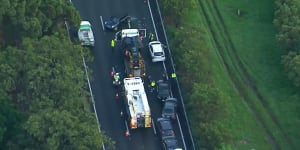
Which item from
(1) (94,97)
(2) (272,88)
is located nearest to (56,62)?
(1) (94,97)

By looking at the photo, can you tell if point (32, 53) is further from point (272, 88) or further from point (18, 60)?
point (272, 88)

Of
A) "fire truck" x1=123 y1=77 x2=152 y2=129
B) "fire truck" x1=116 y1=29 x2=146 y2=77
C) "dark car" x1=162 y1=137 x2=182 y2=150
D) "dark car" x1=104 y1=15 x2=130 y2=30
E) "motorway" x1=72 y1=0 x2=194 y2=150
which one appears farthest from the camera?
"dark car" x1=104 y1=15 x2=130 y2=30

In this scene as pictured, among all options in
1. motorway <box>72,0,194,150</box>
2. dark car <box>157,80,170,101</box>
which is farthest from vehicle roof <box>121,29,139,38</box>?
dark car <box>157,80,170,101</box>

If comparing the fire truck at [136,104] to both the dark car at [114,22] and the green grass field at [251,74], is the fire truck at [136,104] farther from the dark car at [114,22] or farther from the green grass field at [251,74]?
the green grass field at [251,74]

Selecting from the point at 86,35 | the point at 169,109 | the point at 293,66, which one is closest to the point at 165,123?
the point at 169,109

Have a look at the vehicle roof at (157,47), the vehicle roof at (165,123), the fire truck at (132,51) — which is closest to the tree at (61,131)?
the vehicle roof at (165,123)

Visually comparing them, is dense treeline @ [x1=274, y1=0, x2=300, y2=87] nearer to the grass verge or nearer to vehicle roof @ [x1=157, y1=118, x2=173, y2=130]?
the grass verge
